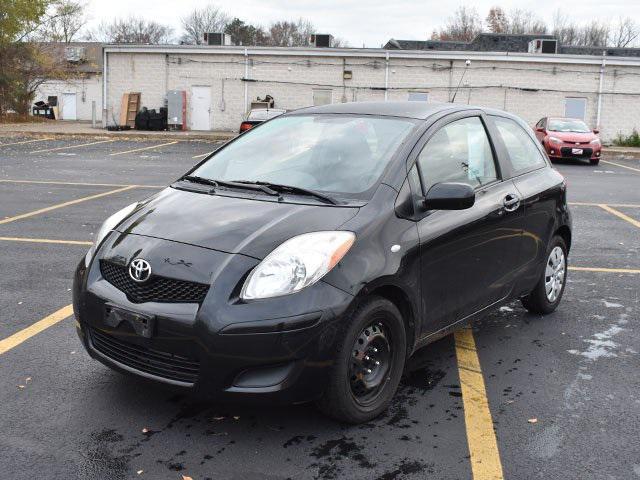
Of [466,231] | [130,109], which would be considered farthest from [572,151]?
[130,109]

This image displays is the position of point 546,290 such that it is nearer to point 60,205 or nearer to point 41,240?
point 41,240

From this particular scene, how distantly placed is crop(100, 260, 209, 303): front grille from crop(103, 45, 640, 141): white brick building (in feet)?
93.1

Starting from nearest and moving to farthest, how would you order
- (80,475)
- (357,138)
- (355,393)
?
(80,475)
(355,393)
(357,138)

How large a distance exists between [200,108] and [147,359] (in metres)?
31.1

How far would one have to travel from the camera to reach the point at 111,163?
57.2 ft

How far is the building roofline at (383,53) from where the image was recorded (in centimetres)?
3084

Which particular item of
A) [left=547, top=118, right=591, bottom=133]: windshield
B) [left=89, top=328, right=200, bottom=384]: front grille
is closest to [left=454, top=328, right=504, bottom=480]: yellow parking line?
[left=89, top=328, right=200, bottom=384]: front grille

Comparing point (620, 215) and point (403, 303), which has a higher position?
point (403, 303)

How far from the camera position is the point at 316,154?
4332mm

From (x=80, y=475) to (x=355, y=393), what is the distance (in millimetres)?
1318

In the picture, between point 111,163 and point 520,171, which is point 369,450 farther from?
point 111,163

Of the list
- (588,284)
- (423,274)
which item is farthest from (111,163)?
(423,274)

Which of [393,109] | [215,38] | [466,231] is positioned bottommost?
[466,231]

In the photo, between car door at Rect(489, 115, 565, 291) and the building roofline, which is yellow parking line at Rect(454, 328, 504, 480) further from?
the building roofline
